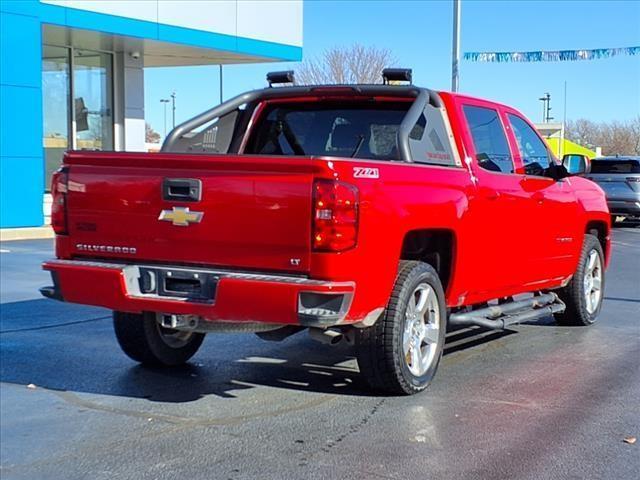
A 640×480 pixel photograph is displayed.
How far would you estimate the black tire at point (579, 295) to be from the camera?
7.82 meters

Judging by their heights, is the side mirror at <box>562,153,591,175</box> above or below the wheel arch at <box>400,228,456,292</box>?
above

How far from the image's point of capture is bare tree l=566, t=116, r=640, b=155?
34562mm

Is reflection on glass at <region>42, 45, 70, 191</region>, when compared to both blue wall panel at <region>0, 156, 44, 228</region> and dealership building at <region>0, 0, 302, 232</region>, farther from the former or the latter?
blue wall panel at <region>0, 156, 44, 228</region>

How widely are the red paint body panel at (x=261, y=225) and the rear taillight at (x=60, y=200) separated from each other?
6cm

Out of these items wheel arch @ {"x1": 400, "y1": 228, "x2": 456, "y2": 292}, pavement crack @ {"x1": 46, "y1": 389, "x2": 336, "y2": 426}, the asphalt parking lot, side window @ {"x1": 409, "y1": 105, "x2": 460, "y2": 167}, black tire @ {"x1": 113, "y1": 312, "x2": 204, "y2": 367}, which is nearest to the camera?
the asphalt parking lot

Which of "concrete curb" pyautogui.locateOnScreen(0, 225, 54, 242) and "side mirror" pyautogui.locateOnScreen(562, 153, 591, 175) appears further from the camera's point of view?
"concrete curb" pyautogui.locateOnScreen(0, 225, 54, 242)

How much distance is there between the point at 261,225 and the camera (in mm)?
4660

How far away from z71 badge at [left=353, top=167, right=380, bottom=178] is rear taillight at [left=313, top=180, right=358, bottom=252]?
0.32 feet

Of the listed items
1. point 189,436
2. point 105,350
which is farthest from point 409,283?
point 105,350

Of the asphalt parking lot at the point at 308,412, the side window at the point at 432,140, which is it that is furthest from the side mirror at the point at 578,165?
the side window at the point at 432,140

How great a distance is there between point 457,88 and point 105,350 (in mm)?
12603

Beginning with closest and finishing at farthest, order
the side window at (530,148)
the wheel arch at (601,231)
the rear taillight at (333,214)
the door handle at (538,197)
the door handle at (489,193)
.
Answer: the rear taillight at (333,214) < the door handle at (489,193) < the door handle at (538,197) < the side window at (530,148) < the wheel arch at (601,231)

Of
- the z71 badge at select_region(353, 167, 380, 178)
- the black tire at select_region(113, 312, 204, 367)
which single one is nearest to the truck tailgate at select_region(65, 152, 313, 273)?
the z71 badge at select_region(353, 167, 380, 178)

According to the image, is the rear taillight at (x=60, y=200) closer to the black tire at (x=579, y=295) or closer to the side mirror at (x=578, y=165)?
the side mirror at (x=578, y=165)
